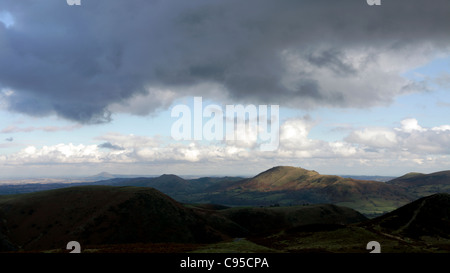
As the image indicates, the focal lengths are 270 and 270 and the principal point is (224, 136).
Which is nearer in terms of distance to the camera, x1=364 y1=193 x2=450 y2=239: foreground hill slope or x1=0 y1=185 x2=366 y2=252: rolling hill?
x1=364 y1=193 x2=450 y2=239: foreground hill slope

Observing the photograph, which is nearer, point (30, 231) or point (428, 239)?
point (428, 239)

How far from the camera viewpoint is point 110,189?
15950 centimetres

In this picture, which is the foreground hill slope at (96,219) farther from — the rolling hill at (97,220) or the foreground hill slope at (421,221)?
the foreground hill slope at (421,221)

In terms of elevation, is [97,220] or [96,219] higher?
[96,219]

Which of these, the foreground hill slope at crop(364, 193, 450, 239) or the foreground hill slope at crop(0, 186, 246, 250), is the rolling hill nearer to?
the foreground hill slope at crop(0, 186, 246, 250)

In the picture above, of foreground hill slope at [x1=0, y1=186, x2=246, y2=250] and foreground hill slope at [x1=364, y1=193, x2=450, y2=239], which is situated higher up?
foreground hill slope at [x1=364, y1=193, x2=450, y2=239]

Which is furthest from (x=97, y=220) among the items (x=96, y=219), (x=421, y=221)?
(x=421, y=221)

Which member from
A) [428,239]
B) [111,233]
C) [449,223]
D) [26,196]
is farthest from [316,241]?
[26,196]

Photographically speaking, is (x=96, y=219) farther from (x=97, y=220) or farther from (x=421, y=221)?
(x=421, y=221)

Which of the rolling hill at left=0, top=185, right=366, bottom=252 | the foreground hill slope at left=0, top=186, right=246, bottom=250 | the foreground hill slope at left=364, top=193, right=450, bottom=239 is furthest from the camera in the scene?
the foreground hill slope at left=0, top=186, right=246, bottom=250

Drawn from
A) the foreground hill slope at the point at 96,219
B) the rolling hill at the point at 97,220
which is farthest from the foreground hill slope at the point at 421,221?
the foreground hill slope at the point at 96,219

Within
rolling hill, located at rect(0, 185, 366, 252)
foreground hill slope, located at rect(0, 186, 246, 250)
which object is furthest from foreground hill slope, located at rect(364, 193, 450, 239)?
foreground hill slope, located at rect(0, 186, 246, 250)
